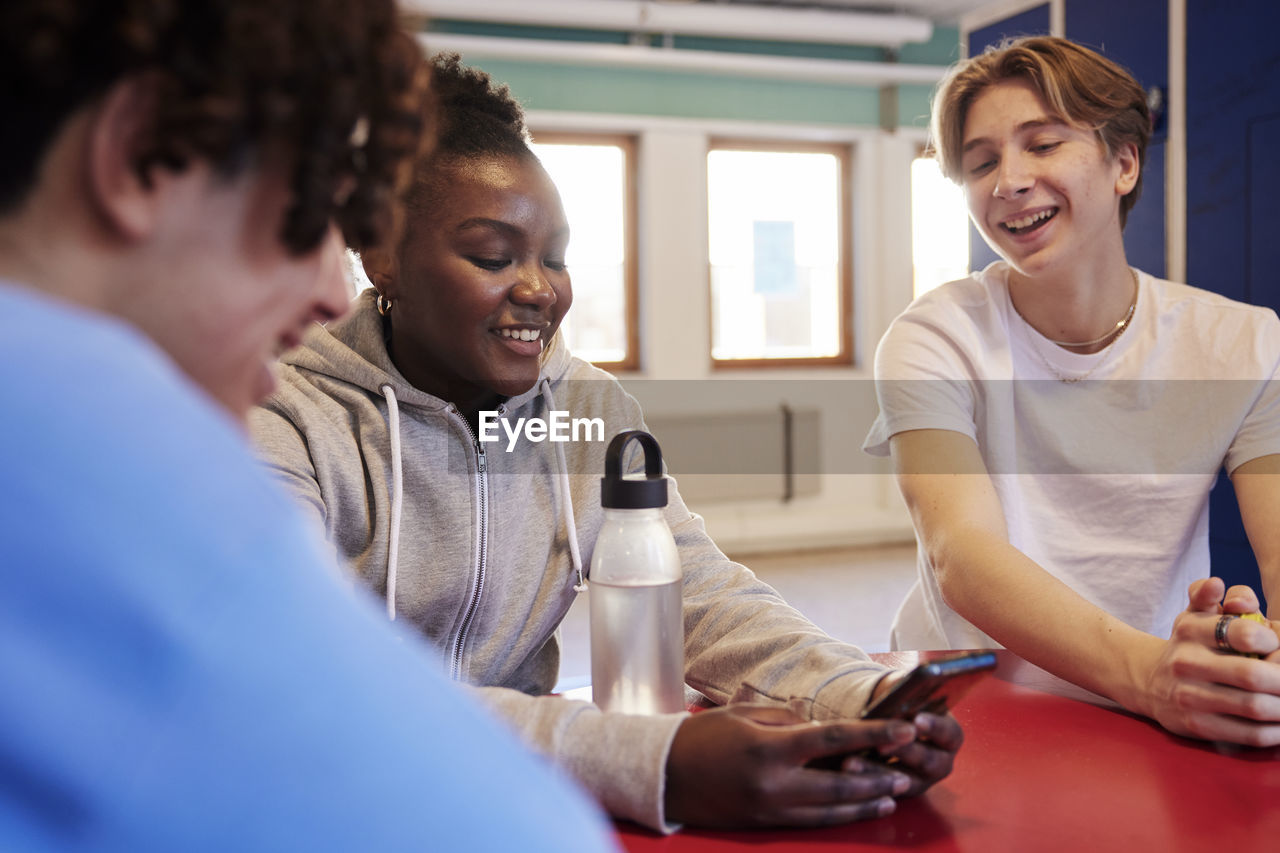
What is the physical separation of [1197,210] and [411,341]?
77.0 inches

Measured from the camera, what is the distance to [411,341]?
4.10 feet

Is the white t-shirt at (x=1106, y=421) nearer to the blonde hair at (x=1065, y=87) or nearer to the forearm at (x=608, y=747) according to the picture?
the blonde hair at (x=1065, y=87)

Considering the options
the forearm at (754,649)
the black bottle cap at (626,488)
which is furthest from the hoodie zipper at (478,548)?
the black bottle cap at (626,488)

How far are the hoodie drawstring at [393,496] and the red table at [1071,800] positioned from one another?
0.49 meters

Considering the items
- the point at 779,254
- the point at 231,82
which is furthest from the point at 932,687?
the point at 779,254

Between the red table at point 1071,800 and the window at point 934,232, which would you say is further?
the window at point 934,232

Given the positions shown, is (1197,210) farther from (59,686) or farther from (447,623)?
(59,686)

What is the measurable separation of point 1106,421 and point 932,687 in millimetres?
1011

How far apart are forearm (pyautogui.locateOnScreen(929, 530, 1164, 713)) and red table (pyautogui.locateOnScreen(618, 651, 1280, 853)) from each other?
0.05m

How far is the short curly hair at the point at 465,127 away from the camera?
1204 millimetres

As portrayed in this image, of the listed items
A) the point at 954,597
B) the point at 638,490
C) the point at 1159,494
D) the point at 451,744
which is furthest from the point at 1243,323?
the point at 451,744

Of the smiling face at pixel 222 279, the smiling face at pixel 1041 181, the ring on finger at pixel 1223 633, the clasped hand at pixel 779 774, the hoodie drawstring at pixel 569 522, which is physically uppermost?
the smiling face at pixel 1041 181

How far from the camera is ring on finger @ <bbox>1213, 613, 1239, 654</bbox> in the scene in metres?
0.93
